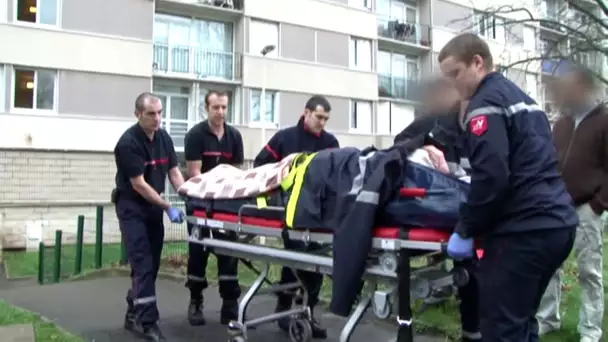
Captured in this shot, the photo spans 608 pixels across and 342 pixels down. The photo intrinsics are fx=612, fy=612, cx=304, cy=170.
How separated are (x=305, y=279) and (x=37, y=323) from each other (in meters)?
2.58

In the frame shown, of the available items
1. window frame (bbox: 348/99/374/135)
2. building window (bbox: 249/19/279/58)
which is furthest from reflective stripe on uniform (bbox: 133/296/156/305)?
window frame (bbox: 348/99/374/135)

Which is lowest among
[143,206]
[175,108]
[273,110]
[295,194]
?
[143,206]

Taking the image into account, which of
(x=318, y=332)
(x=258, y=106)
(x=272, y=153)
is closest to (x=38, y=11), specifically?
(x=258, y=106)

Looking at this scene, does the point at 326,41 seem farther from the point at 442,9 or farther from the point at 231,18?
the point at 442,9

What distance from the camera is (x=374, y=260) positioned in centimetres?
353

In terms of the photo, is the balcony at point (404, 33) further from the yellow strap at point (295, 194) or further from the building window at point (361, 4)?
the yellow strap at point (295, 194)

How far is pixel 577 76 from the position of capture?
16.8 ft

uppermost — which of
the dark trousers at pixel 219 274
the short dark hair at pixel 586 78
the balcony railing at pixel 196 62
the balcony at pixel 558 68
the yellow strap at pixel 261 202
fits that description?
the balcony railing at pixel 196 62

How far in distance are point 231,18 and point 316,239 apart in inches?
815

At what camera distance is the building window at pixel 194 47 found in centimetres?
2194

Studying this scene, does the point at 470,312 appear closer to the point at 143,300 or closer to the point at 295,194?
the point at 295,194

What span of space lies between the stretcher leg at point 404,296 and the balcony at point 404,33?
25.7m

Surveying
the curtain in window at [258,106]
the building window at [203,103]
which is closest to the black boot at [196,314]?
the building window at [203,103]

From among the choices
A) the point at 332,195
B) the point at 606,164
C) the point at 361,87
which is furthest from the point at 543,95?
the point at 361,87
